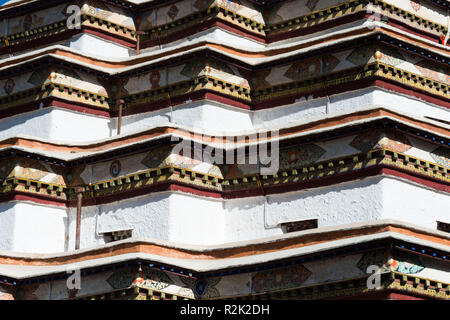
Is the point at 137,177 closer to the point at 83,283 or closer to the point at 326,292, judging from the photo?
the point at 83,283

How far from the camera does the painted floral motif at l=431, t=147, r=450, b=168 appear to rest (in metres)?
21.0

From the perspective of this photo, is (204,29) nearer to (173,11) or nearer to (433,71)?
(173,11)

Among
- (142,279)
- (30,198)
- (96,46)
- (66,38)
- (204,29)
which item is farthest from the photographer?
(66,38)

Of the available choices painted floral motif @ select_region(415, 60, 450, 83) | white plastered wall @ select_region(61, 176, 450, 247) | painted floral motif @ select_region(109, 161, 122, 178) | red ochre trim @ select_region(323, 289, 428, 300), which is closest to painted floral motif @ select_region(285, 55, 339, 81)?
painted floral motif @ select_region(415, 60, 450, 83)

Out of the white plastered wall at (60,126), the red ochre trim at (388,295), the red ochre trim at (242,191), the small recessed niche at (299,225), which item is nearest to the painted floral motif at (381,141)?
the red ochre trim at (242,191)

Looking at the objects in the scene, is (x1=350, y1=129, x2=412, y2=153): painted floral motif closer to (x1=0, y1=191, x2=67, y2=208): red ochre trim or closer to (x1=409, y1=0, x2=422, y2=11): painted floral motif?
(x1=409, y1=0, x2=422, y2=11): painted floral motif

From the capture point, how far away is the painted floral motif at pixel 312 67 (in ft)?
75.9

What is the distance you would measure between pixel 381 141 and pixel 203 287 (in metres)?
4.34

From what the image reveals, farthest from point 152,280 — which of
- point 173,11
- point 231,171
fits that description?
point 173,11

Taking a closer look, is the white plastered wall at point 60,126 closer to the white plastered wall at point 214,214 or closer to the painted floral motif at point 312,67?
the white plastered wall at point 214,214

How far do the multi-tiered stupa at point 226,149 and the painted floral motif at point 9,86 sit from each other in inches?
2.4

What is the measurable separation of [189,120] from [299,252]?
19.4 ft

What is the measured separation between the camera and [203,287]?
19594 millimetres

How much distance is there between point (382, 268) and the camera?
1769 centimetres
